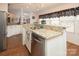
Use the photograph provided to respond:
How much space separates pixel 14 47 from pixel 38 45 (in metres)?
0.36

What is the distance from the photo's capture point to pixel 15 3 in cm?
165

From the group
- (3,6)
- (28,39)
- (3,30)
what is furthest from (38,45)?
(3,6)

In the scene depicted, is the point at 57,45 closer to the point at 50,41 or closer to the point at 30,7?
the point at 50,41

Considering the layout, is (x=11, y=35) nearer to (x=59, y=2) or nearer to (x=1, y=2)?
(x=1, y=2)

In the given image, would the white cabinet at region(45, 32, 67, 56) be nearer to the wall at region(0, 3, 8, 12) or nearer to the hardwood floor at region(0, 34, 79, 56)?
the hardwood floor at region(0, 34, 79, 56)

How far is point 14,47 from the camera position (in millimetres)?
1677

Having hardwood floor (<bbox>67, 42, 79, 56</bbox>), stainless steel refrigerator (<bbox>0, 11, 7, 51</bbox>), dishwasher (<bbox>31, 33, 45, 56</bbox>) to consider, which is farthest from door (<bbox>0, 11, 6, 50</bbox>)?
hardwood floor (<bbox>67, 42, 79, 56</bbox>)

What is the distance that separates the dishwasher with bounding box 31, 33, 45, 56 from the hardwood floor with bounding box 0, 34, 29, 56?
0.13 meters

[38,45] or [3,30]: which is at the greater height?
[3,30]

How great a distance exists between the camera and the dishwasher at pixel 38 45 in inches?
66.2

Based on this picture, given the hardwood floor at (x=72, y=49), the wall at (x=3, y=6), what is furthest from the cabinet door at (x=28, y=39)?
the hardwood floor at (x=72, y=49)

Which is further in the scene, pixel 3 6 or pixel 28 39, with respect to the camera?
pixel 28 39

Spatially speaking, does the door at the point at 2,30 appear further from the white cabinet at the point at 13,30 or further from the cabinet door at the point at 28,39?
the cabinet door at the point at 28,39

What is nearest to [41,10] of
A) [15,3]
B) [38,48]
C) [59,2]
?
[59,2]
